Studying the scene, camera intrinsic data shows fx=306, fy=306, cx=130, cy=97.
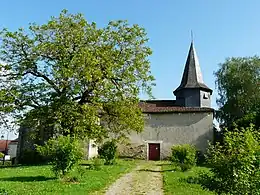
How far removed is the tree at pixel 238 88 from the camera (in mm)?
35188

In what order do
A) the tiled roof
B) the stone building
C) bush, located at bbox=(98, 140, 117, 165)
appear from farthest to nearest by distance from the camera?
the tiled roof, the stone building, bush, located at bbox=(98, 140, 117, 165)

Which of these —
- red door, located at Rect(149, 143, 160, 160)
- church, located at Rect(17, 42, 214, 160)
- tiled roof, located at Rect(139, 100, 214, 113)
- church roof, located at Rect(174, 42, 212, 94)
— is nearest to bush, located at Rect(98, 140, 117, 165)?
church, located at Rect(17, 42, 214, 160)

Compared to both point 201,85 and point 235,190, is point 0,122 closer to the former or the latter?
point 235,190

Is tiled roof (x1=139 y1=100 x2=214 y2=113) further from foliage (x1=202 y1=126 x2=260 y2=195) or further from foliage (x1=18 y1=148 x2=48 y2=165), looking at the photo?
foliage (x1=202 y1=126 x2=260 y2=195)

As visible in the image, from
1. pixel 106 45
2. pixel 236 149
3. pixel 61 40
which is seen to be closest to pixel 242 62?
pixel 106 45

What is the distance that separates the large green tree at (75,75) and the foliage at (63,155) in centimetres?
713

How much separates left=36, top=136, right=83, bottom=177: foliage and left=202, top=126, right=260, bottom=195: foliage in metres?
7.58

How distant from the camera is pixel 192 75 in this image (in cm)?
3706

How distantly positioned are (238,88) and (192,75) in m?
5.55

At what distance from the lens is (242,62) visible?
1452 inches

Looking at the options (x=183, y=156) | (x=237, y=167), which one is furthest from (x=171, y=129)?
(x=237, y=167)

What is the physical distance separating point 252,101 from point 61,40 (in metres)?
23.3

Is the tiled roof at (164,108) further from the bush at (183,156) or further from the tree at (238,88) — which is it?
the bush at (183,156)

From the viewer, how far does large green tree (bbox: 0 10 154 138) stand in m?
22.0
